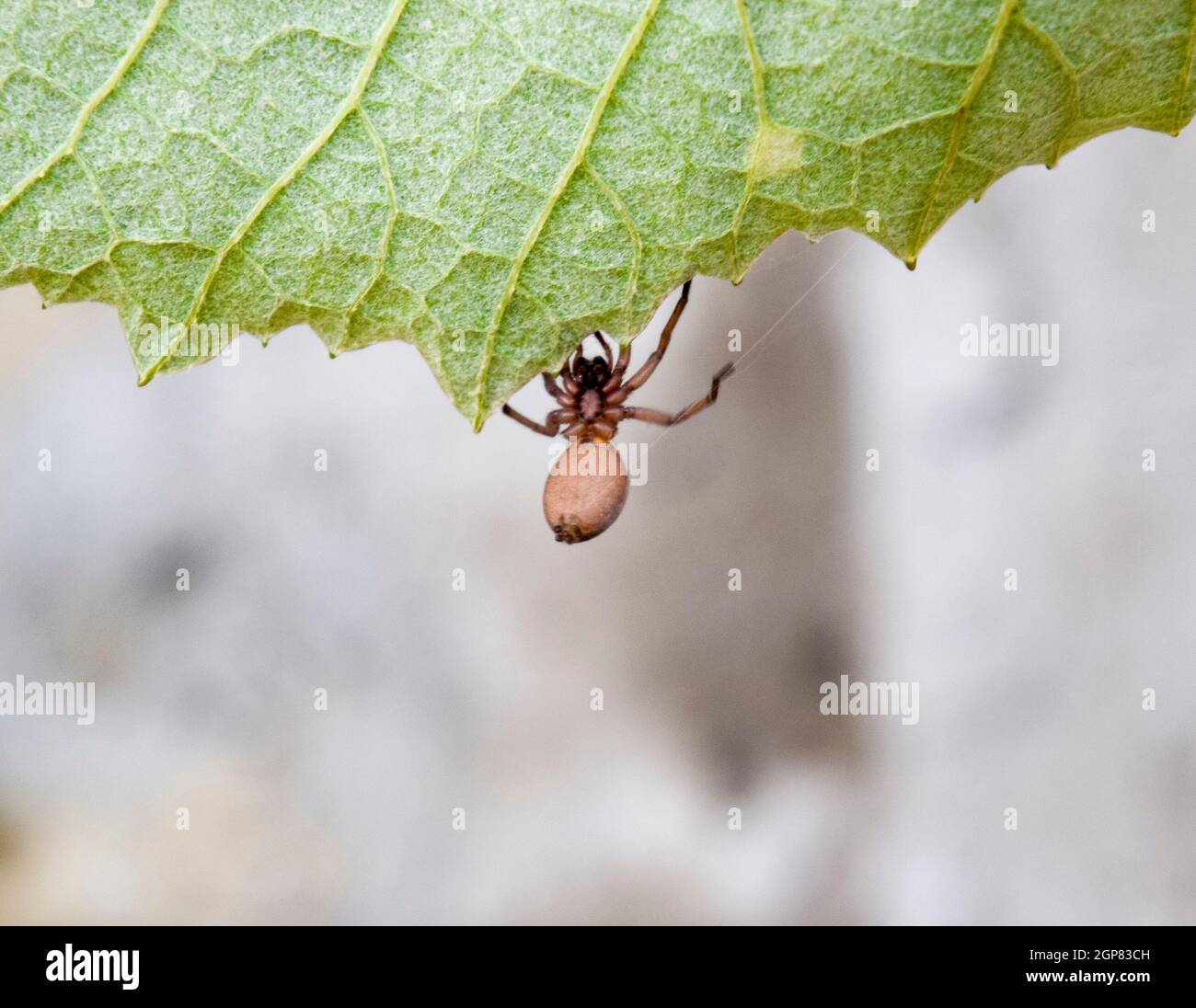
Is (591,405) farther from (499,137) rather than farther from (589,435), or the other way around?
(499,137)

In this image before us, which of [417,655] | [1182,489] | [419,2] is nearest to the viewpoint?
[419,2]

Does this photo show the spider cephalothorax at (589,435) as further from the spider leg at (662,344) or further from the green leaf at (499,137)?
the green leaf at (499,137)

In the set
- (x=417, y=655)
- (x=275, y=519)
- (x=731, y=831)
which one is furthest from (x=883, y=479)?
(x=275, y=519)

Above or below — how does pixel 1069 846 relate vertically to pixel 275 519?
below

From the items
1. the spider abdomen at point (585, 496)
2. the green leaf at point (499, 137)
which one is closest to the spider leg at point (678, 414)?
the spider abdomen at point (585, 496)

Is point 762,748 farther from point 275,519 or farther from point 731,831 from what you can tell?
point 275,519

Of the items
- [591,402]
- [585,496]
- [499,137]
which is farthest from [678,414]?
[499,137]

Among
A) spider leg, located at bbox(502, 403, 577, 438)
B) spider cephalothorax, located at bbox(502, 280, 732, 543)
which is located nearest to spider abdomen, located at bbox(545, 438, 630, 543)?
spider cephalothorax, located at bbox(502, 280, 732, 543)
